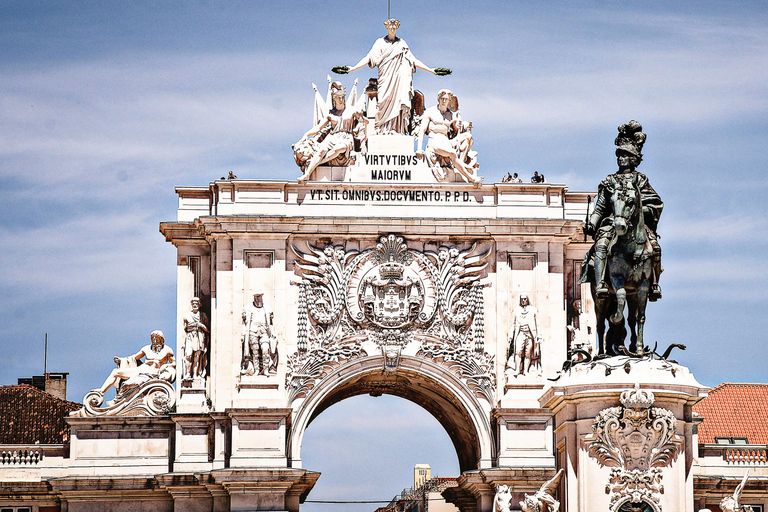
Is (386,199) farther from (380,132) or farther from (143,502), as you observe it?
(143,502)

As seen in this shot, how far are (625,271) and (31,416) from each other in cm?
2800

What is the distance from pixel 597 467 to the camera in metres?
21.5

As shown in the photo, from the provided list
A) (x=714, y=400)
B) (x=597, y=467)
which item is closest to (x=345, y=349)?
(x=714, y=400)

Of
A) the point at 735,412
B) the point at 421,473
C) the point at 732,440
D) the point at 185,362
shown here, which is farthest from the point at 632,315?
the point at 421,473

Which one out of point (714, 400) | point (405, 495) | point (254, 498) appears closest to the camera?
point (254, 498)

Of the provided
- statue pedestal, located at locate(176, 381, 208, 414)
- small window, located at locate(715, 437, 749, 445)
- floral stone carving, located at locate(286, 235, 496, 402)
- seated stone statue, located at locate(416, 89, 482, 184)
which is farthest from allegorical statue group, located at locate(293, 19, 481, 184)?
small window, located at locate(715, 437, 749, 445)

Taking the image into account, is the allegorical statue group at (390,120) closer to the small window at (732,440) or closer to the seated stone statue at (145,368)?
the seated stone statue at (145,368)

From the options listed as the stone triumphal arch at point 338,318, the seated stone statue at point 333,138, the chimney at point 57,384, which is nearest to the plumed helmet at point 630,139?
the stone triumphal arch at point 338,318

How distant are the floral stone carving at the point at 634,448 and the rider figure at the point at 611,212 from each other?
1.60 m

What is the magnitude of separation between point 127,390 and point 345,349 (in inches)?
208

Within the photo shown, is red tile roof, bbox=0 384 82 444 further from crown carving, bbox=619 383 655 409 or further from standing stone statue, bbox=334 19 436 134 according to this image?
crown carving, bbox=619 383 655 409

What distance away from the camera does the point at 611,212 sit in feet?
72.7

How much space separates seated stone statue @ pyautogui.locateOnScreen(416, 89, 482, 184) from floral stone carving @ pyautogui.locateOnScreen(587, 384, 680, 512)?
2004 centimetres

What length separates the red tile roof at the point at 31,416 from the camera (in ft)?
150
